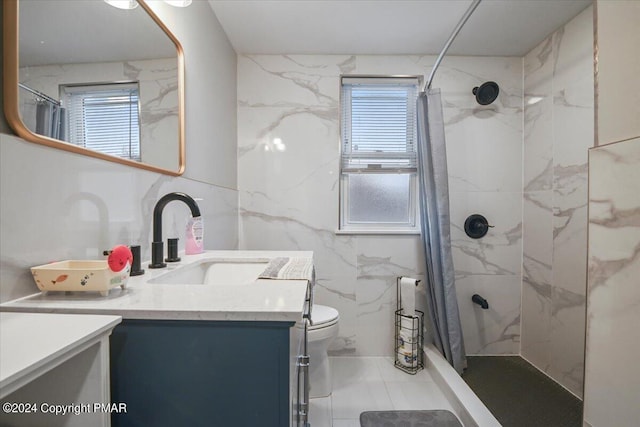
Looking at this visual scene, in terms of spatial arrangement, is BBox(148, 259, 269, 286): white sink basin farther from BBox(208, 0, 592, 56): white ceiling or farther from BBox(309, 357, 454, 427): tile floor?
BBox(208, 0, 592, 56): white ceiling

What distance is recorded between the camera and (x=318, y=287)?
2027mm

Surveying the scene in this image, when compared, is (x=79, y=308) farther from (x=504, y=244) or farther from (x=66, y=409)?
(x=504, y=244)

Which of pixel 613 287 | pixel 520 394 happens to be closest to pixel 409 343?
pixel 520 394

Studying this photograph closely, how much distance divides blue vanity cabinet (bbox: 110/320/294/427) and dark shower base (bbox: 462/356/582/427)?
5.09 ft

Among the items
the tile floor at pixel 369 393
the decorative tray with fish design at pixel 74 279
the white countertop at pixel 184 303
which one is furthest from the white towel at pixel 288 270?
the tile floor at pixel 369 393

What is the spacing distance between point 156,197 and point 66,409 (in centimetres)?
74

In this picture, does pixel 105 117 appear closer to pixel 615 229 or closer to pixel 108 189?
pixel 108 189

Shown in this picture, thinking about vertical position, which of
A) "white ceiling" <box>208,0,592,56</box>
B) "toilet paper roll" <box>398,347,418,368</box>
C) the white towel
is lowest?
"toilet paper roll" <box>398,347,418,368</box>

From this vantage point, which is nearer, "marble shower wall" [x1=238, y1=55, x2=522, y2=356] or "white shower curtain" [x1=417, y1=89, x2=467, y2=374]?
"white shower curtain" [x1=417, y1=89, x2=467, y2=374]

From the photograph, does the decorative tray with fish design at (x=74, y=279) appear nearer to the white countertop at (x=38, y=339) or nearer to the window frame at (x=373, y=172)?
the white countertop at (x=38, y=339)

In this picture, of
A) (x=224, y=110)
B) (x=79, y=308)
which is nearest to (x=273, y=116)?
(x=224, y=110)

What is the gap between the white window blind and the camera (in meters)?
2.10

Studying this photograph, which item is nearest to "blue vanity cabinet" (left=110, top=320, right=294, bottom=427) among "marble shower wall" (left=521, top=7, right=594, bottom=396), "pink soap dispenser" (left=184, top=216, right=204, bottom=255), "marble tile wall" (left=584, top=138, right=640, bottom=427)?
"pink soap dispenser" (left=184, top=216, right=204, bottom=255)

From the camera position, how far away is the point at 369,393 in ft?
5.34
